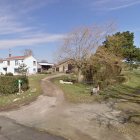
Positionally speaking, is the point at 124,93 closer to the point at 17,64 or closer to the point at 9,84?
the point at 9,84

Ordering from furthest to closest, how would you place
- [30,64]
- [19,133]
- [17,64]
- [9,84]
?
[30,64]
[17,64]
[9,84]
[19,133]

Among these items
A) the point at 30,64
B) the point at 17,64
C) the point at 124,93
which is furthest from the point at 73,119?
the point at 30,64

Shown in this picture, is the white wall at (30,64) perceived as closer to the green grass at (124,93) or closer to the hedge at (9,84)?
the green grass at (124,93)

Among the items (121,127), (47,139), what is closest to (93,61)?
(121,127)

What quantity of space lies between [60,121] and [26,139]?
357 cm

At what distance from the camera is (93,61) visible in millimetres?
35094

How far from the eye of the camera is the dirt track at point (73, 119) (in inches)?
444

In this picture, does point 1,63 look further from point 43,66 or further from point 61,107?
point 61,107

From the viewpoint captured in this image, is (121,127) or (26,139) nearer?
(26,139)

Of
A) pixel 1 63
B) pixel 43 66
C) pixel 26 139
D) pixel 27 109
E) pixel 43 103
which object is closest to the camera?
pixel 26 139

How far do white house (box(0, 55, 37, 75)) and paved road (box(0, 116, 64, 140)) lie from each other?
56.5m

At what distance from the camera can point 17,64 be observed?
69.2 m

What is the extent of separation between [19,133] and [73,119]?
3.80 m

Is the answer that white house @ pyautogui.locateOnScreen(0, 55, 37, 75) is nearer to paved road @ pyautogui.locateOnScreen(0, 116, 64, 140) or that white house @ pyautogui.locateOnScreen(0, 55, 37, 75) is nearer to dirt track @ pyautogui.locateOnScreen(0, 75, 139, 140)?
dirt track @ pyautogui.locateOnScreen(0, 75, 139, 140)
